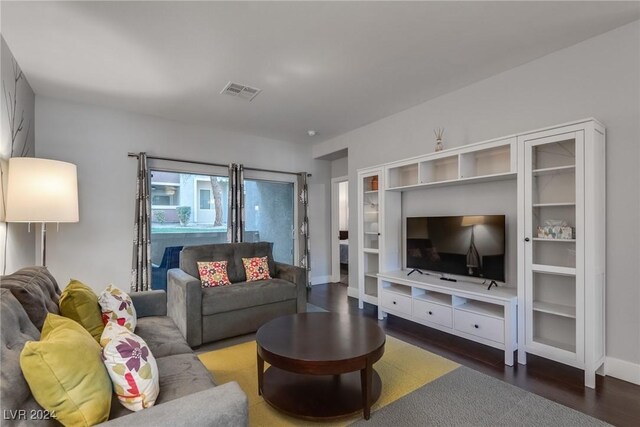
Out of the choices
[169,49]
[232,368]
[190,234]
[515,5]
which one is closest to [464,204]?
[515,5]

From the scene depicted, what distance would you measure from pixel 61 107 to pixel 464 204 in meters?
4.83

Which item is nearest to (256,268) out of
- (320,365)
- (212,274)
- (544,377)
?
(212,274)

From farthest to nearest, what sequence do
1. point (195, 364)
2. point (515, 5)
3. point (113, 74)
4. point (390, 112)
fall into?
point (390, 112) → point (113, 74) → point (515, 5) → point (195, 364)

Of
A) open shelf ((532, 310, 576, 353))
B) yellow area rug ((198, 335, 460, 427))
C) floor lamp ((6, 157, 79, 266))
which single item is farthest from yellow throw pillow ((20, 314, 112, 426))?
open shelf ((532, 310, 576, 353))

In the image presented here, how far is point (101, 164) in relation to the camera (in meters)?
3.84

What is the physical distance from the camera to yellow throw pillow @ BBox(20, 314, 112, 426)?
3.33 feet

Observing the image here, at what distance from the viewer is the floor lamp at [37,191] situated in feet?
7.50

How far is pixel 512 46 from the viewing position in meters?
2.60

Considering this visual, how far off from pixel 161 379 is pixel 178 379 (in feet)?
0.28

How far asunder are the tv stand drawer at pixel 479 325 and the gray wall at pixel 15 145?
3.87m

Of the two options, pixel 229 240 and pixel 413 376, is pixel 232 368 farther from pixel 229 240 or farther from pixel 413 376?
pixel 229 240

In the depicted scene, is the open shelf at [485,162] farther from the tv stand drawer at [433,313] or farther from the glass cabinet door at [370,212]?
the tv stand drawer at [433,313]

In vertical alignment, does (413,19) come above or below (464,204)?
above

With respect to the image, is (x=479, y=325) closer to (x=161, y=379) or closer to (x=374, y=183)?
(x=374, y=183)
